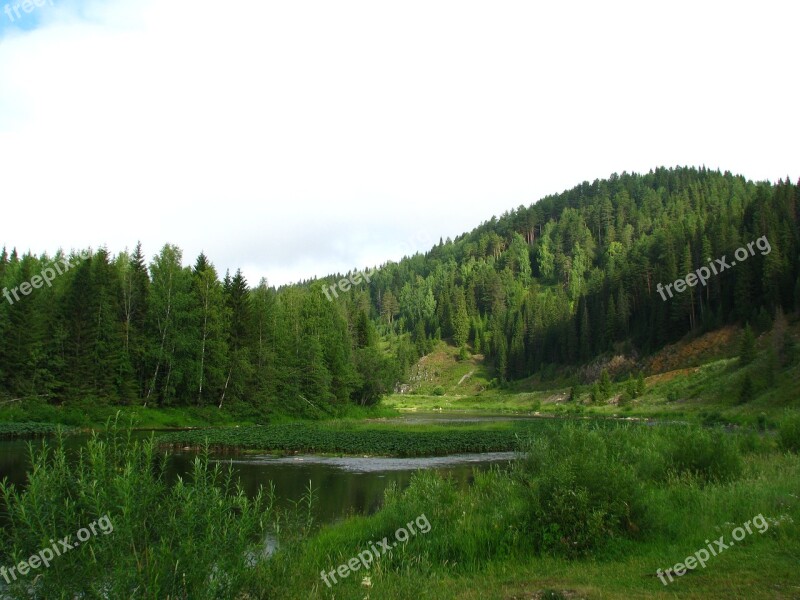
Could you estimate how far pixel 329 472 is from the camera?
28625 millimetres

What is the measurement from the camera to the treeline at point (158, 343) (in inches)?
2057

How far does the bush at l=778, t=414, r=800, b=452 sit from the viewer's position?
23.0 meters

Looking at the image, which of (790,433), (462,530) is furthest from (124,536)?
(790,433)

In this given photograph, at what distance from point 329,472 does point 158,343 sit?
118 feet

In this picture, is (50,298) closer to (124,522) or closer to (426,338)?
(124,522)

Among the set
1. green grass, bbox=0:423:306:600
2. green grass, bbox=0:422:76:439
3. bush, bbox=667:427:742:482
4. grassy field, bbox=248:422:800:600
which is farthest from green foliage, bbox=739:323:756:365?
green grass, bbox=0:423:306:600

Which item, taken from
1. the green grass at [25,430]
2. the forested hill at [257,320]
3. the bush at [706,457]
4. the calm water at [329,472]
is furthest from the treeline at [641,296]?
the green grass at [25,430]

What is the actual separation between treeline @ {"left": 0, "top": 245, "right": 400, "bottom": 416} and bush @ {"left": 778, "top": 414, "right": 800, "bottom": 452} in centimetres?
4968

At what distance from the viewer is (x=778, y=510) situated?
12445 millimetres

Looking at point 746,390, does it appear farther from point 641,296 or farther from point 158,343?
point 641,296

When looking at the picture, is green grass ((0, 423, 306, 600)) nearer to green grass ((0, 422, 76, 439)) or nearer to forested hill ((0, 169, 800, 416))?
green grass ((0, 422, 76, 439))

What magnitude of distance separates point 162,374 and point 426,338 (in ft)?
415

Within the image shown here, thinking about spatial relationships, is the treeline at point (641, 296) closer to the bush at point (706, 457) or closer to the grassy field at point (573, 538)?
the bush at point (706, 457)

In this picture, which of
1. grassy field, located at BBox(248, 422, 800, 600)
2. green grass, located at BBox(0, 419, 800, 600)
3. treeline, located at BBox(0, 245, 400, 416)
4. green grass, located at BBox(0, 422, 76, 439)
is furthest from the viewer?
treeline, located at BBox(0, 245, 400, 416)
